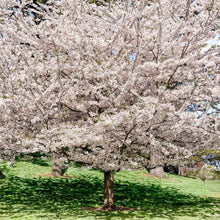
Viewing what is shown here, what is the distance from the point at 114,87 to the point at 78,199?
20.1 ft

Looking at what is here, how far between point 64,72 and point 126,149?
10.2ft

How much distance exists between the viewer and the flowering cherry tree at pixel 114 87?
611 centimetres

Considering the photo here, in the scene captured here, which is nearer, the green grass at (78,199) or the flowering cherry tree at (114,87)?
the flowering cherry tree at (114,87)

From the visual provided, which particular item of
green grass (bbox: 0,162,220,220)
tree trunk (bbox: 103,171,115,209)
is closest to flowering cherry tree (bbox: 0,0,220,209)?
tree trunk (bbox: 103,171,115,209)

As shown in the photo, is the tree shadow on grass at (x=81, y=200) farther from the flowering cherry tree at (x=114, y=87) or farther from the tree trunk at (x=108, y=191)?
the flowering cherry tree at (x=114, y=87)

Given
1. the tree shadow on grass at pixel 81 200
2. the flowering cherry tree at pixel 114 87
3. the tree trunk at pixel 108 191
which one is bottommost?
the tree shadow on grass at pixel 81 200

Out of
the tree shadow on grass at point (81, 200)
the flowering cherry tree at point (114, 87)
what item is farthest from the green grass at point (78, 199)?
the flowering cherry tree at point (114, 87)

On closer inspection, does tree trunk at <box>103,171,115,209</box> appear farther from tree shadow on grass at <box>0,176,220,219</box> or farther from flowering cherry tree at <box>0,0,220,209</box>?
flowering cherry tree at <box>0,0,220,209</box>

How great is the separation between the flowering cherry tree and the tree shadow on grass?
2061mm

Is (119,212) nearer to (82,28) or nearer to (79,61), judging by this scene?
(79,61)

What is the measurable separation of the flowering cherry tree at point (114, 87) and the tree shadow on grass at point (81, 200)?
6.76 feet

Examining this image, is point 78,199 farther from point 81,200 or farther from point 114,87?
point 114,87

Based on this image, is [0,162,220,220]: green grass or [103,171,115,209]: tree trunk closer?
[0,162,220,220]: green grass

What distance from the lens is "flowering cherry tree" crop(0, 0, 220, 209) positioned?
6113 mm
